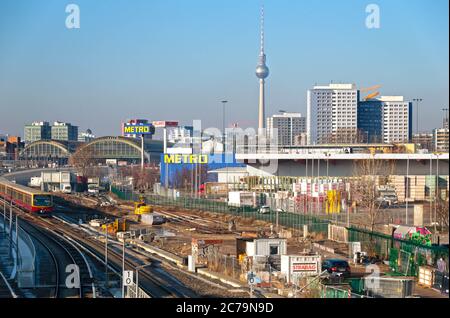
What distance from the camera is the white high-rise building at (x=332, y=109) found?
96625 mm

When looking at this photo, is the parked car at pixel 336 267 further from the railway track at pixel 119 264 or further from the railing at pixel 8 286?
the railing at pixel 8 286

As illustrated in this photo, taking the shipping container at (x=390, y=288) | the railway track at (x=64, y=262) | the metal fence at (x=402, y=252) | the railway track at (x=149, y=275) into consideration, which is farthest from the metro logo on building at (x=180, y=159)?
the shipping container at (x=390, y=288)

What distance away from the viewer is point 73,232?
924 inches

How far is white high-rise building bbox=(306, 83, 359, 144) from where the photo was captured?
96.6 meters

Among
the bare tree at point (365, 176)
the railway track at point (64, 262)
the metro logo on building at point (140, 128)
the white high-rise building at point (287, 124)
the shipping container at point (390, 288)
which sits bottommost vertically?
the railway track at point (64, 262)

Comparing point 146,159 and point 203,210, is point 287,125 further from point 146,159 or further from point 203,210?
point 203,210

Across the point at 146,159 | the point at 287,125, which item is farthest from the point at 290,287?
the point at 287,125

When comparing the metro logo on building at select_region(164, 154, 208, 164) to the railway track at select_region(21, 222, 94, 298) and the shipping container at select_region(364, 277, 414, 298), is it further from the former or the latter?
the shipping container at select_region(364, 277, 414, 298)

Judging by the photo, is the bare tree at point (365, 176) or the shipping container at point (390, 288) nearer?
the shipping container at point (390, 288)

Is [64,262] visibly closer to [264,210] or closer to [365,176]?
[264,210]

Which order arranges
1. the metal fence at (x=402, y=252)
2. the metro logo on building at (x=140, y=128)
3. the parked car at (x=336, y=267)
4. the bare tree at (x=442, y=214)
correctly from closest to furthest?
1. the parked car at (x=336, y=267)
2. the metal fence at (x=402, y=252)
3. the bare tree at (x=442, y=214)
4. the metro logo on building at (x=140, y=128)

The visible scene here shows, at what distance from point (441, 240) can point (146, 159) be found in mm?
56479

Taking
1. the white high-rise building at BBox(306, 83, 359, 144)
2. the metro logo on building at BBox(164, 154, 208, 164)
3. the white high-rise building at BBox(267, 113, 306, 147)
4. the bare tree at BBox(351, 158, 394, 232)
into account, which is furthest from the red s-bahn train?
the white high-rise building at BBox(267, 113, 306, 147)
